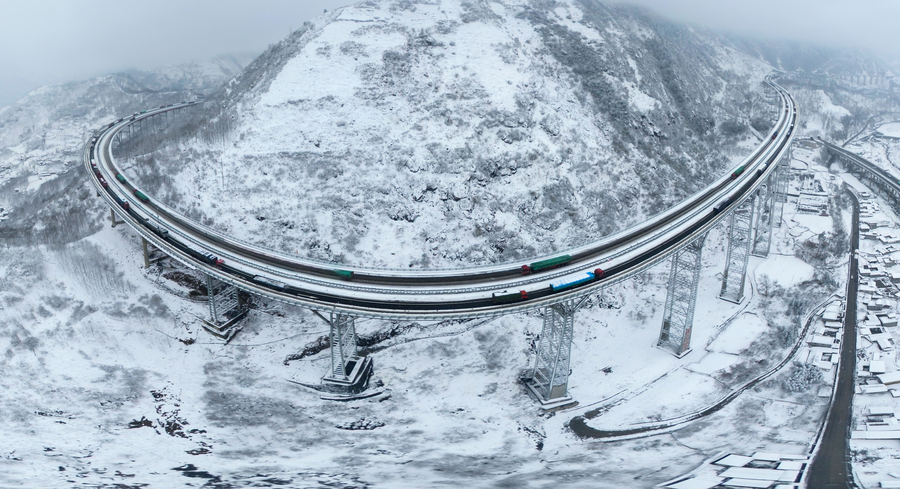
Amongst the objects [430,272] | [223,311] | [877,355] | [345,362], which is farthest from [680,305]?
[223,311]

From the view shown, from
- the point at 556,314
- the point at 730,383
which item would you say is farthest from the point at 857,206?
the point at 556,314

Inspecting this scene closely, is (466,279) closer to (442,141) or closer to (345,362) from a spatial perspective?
(345,362)

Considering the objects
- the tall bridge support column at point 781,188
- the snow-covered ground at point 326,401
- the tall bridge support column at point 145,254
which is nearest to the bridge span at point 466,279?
the tall bridge support column at point 145,254

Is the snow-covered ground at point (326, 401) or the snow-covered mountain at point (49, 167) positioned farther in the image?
the snow-covered mountain at point (49, 167)

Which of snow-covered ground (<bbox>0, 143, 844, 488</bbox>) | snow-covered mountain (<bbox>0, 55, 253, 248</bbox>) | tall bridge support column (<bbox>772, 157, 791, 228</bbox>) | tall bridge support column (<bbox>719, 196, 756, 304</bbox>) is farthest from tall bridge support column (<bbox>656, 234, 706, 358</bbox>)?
snow-covered mountain (<bbox>0, 55, 253, 248</bbox>)

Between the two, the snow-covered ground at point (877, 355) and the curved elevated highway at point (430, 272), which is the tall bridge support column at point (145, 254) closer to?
the curved elevated highway at point (430, 272)

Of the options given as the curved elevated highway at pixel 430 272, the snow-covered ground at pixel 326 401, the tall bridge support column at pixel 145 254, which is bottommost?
the snow-covered ground at pixel 326 401

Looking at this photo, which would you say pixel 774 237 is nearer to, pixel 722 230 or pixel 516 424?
pixel 722 230
